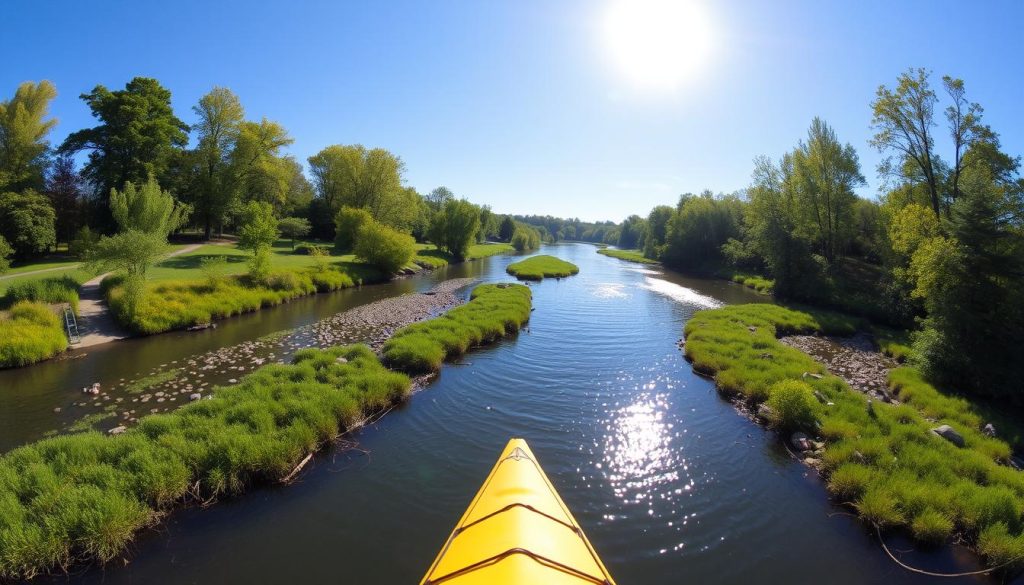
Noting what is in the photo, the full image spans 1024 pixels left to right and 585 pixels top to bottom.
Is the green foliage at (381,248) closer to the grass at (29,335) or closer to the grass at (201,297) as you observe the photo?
the grass at (201,297)

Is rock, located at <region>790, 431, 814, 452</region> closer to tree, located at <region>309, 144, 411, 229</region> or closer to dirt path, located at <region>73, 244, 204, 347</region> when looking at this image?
dirt path, located at <region>73, 244, 204, 347</region>

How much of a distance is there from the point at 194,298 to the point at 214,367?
9817 millimetres

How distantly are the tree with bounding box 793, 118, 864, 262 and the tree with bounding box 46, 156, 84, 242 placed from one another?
63.4 metres

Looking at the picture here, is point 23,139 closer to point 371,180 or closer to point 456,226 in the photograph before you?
point 371,180

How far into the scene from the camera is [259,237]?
29.6 meters

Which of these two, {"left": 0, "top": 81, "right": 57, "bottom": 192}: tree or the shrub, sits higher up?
{"left": 0, "top": 81, "right": 57, "bottom": 192}: tree

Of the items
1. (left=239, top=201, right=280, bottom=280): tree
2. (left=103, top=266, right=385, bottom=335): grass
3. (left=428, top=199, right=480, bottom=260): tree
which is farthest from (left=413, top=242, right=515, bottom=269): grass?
(left=239, top=201, right=280, bottom=280): tree

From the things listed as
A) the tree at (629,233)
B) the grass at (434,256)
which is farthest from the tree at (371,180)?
the tree at (629,233)

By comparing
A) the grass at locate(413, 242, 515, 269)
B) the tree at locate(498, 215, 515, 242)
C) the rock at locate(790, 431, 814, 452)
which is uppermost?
the tree at locate(498, 215, 515, 242)

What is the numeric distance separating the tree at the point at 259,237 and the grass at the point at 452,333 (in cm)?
1486

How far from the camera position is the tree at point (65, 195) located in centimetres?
3362

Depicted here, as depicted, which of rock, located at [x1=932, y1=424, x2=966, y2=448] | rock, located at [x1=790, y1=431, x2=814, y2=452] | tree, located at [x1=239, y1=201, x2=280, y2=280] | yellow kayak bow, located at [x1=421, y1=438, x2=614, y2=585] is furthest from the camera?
tree, located at [x1=239, y1=201, x2=280, y2=280]

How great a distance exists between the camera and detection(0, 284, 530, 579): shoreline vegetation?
20.9 feet

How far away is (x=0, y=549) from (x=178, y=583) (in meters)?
2.43
